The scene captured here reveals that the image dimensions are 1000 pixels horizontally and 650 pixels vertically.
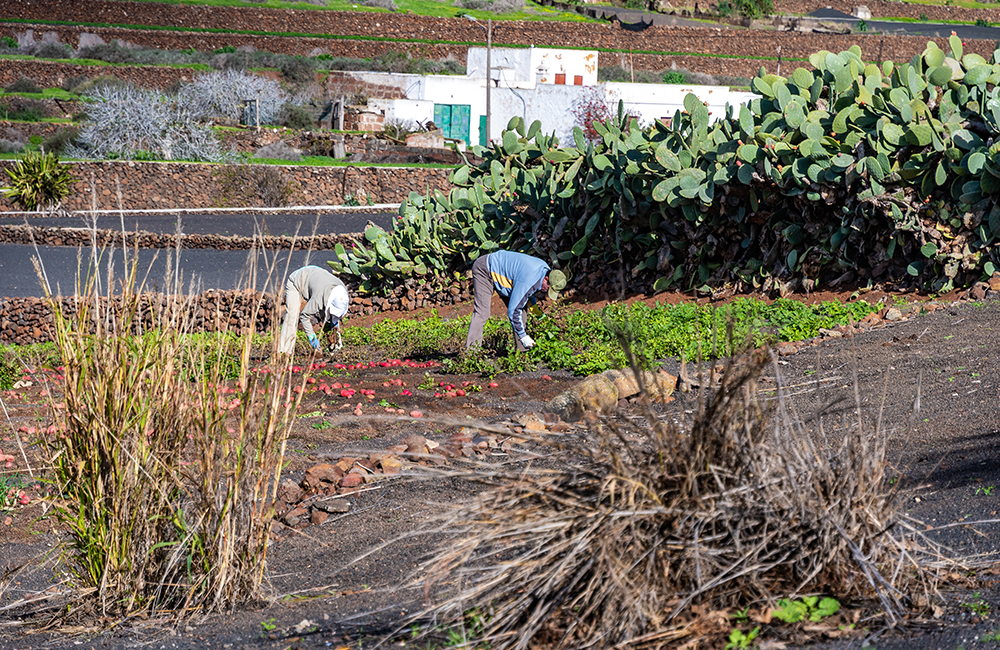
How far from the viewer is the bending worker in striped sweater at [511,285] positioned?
947 cm

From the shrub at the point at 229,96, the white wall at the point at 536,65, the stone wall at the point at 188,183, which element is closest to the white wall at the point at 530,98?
the white wall at the point at 536,65

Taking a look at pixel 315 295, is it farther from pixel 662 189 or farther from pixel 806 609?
pixel 806 609

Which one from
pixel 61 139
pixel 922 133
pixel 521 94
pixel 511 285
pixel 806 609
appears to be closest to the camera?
pixel 806 609

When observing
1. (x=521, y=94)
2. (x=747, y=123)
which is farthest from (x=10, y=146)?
(x=747, y=123)

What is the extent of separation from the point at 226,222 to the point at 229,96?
18752 millimetres

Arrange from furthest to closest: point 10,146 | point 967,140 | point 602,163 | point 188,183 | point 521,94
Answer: point 521,94 → point 10,146 → point 188,183 → point 602,163 → point 967,140

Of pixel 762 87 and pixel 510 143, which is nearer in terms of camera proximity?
pixel 762 87

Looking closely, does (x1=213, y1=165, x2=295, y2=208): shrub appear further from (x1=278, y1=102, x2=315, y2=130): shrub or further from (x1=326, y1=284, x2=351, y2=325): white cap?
(x1=326, y1=284, x2=351, y2=325): white cap

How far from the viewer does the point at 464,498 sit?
447cm

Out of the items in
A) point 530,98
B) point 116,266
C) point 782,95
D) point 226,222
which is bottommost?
point 226,222

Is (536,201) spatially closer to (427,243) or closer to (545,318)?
(427,243)

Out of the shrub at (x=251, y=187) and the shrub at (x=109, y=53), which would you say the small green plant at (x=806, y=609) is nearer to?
the shrub at (x=251, y=187)

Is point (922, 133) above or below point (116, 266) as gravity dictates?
above

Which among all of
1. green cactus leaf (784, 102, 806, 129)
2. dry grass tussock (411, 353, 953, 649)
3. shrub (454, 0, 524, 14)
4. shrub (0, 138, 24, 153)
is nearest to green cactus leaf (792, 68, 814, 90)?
green cactus leaf (784, 102, 806, 129)
